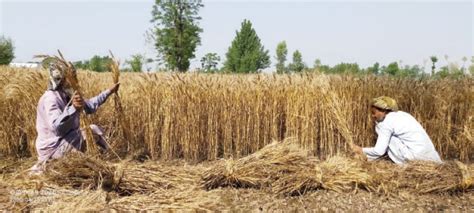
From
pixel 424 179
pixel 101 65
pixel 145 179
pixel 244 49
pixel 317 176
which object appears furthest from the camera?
pixel 244 49

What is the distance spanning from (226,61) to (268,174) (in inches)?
1416

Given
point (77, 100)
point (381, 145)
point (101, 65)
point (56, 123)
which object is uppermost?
point (101, 65)

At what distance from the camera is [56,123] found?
4.41 meters

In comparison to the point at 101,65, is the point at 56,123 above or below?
below

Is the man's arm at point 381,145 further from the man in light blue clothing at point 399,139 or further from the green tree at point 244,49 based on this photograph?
the green tree at point 244,49

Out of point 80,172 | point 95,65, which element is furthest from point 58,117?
point 95,65

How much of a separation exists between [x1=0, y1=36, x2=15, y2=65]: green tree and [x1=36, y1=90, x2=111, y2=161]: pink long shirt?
2436 cm

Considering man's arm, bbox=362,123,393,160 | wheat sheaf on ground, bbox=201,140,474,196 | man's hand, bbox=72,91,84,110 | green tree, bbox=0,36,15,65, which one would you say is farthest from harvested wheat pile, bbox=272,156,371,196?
green tree, bbox=0,36,15,65

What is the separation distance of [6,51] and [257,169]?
2704cm

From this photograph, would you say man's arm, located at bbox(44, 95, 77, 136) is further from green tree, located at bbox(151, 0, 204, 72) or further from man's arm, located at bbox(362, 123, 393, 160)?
green tree, located at bbox(151, 0, 204, 72)

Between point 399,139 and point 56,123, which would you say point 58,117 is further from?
point 399,139

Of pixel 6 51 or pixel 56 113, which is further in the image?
pixel 6 51

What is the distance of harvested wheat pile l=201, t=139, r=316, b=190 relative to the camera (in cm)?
421

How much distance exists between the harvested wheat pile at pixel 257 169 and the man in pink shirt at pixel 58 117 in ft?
4.87
